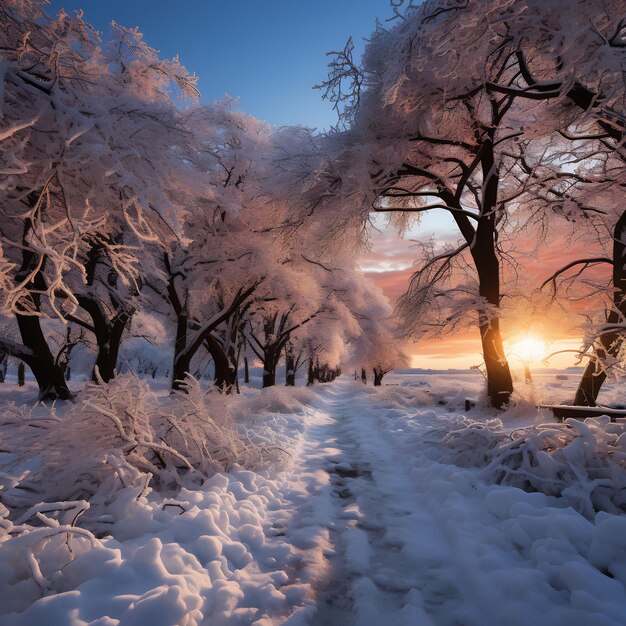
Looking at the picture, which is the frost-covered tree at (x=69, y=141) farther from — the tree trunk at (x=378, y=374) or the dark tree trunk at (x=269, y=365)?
the tree trunk at (x=378, y=374)

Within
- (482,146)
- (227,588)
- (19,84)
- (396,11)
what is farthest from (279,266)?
(227,588)

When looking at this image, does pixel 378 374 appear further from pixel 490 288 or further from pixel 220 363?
pixel 490 288

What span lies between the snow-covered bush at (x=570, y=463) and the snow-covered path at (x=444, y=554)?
260 mm

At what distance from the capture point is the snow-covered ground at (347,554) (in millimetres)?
2072

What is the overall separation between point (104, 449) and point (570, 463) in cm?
476

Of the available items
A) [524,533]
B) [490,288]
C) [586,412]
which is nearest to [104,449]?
[524,533]

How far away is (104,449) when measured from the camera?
374 cm

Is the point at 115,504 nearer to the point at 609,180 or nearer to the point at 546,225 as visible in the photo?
the point at 609,180

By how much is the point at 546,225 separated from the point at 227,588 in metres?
11.0

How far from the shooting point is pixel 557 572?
2.36 m

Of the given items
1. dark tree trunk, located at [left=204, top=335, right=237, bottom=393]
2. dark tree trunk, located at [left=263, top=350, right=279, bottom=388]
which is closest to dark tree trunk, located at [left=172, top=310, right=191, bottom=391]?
dark tree trunk, located at [left=204, top=335, right=237, bottom=393]

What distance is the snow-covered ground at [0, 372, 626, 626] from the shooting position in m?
2.07

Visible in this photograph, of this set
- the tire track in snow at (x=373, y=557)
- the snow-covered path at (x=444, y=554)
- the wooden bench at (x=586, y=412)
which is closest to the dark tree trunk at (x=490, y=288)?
the wooden bench at (x=586, y=412)

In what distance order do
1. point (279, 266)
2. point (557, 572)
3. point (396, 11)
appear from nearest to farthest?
1. point (557, 572)
2. point (396, 11)
3. point (279, 266)
